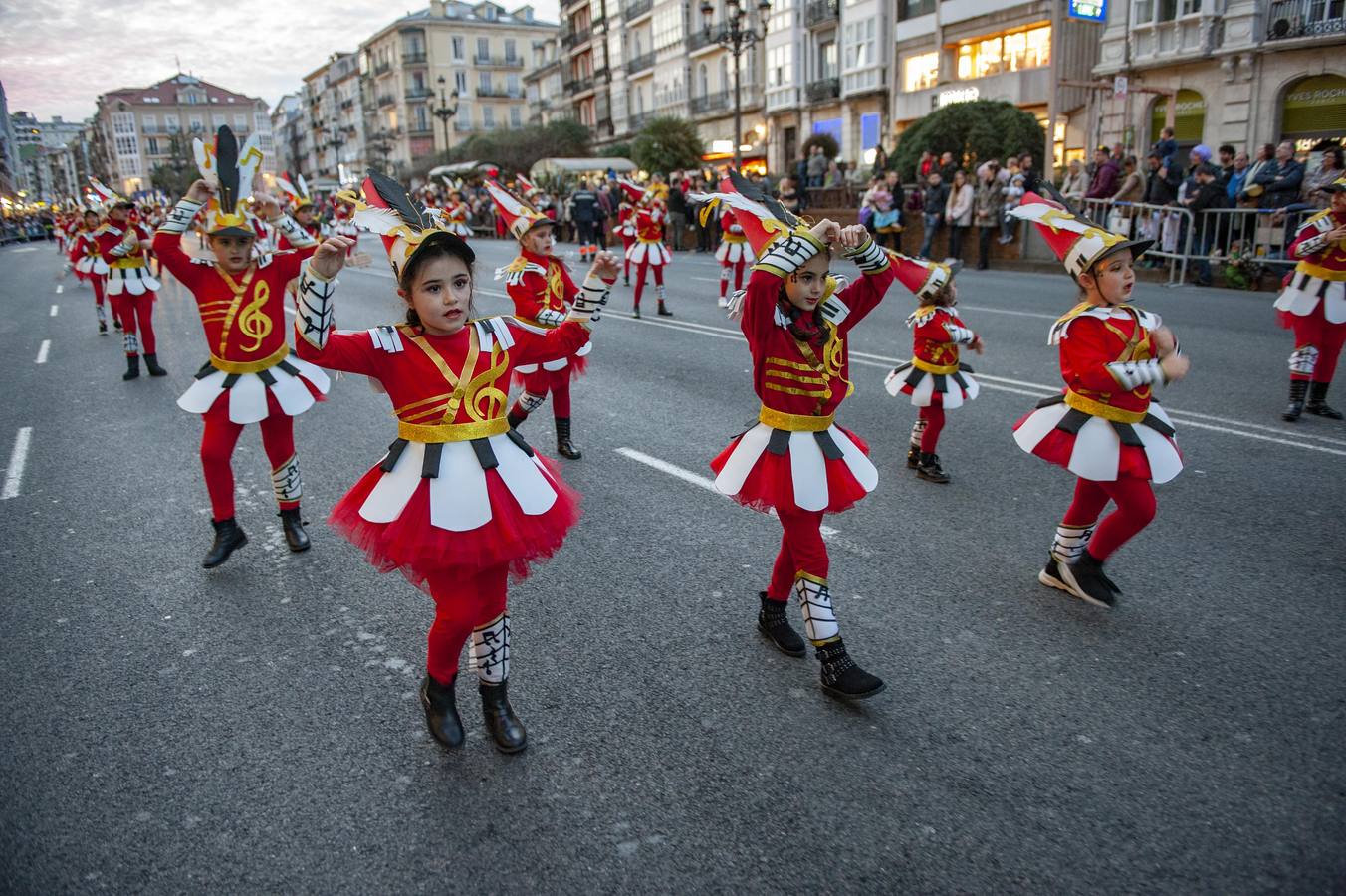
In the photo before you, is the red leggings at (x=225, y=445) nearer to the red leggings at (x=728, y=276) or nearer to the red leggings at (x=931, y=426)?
the red leggings at (x=931, y=426)

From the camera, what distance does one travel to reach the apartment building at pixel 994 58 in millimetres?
30609

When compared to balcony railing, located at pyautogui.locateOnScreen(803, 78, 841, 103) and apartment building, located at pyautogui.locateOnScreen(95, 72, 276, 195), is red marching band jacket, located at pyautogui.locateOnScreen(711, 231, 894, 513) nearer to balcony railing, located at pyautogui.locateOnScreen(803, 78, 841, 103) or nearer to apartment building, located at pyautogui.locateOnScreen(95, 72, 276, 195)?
balcony railing, located at pyautogui.locateOnScreen(803, 78, 841, 103)

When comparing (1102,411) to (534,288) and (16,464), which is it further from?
(16,464)

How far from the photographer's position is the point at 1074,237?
14.5 ft

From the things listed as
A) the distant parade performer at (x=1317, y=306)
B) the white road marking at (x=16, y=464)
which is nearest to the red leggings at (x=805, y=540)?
the distant parade performer at (x=1317, y=306)

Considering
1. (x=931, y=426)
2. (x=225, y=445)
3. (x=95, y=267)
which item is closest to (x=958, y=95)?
(x=95, y=267)

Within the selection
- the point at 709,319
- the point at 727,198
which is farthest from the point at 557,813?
the point at 709,319

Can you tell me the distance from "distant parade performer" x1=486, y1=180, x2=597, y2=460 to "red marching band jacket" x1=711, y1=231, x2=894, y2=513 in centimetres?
328

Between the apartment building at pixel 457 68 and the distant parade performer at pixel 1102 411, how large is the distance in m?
91.6

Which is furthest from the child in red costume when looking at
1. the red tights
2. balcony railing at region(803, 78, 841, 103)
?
balcony railing at region(803, 78, 841, 103)

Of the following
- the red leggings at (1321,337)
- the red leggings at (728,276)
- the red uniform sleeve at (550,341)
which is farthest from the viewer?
the red leggings at (728,276)

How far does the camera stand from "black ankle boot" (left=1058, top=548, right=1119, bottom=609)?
4482 mm

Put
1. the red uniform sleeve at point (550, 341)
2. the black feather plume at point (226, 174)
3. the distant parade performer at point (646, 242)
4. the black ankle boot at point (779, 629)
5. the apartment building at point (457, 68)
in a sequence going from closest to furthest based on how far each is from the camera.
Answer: the red uniform sleeve at point (550, 341), the black ankle boot at point (779, 629), the black feather plume at point (226, 174), the distant parade performer at point (646, 242), the apartment building at point (457, 68)

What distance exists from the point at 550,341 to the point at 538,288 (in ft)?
11.7
